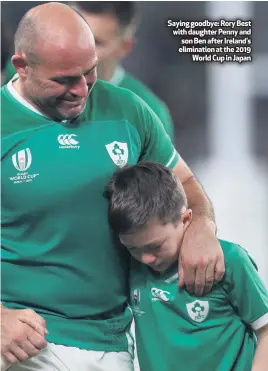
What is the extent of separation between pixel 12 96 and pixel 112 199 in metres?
0.22

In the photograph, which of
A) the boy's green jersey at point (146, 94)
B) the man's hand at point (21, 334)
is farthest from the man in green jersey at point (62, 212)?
the boy's green jersey at point (146, 94)

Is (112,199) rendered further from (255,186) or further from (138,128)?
(255,186)

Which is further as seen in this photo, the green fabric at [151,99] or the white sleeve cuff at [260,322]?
the green fabric at [151,99]

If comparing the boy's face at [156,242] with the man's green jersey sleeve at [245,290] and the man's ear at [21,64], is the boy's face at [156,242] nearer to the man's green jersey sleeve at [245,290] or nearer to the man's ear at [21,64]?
the man's green jersey sleeve at [245,290]

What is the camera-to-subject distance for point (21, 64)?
881 millimetres

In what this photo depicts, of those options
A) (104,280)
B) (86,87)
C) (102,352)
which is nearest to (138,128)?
(86,87)

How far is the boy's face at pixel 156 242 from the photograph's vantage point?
89 cm

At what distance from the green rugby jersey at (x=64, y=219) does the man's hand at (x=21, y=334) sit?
0.05 m

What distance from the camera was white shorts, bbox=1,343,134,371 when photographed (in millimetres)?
899

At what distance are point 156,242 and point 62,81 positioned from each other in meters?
0.27

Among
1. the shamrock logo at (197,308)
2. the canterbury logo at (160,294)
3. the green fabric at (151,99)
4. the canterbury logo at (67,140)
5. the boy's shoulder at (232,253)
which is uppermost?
the green fabric at (151,99)

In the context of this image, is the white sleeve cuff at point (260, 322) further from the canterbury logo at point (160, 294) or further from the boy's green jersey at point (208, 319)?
the canterbury logo at point (160, 294)

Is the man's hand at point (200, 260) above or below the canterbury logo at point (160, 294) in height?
above

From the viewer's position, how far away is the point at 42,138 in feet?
2.96
